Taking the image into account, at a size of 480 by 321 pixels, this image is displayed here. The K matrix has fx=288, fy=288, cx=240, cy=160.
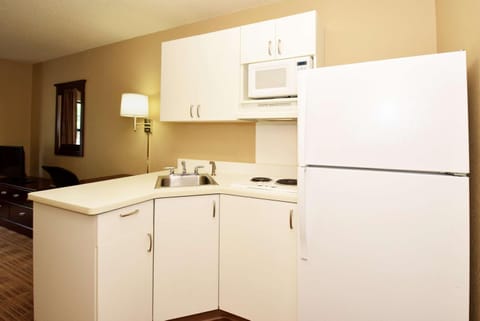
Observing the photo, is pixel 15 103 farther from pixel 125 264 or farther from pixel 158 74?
pixel 125 264

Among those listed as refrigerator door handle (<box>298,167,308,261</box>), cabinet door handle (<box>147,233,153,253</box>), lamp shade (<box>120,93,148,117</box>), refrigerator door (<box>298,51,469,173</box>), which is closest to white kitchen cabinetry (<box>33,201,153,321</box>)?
cabinet door handle (<box>147,233,153,253</box>)

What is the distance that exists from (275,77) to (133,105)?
5.36 ft

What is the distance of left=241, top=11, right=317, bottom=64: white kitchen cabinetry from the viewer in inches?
75.2

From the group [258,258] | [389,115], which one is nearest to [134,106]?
[258,258]

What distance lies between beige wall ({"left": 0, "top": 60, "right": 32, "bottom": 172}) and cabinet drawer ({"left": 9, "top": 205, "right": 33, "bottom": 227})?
1.04 meters

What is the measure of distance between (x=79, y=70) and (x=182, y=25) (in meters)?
1.89

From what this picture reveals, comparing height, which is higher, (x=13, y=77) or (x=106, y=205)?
(x=13, y=77)

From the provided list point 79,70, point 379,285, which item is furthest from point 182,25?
point 379,285

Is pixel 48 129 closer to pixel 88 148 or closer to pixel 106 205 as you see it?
pixel 88 148

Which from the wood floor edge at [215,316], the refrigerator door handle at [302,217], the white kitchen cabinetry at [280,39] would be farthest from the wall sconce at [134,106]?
the refrigerator door handle at [302,217]

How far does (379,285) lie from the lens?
1316 millimetres

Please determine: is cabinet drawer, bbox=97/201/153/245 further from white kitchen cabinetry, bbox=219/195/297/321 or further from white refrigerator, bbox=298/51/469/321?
white refrigerator, bbox=298/51/469/321

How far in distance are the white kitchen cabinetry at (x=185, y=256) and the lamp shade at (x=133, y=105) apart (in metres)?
1.52

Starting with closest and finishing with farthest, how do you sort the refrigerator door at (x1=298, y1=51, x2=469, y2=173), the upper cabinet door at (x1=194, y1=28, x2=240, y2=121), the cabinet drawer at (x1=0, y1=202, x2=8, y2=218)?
the refrigerator door at (x1=298, y1=51, x2=469, y2=173) → the upper cabinet door at (x1=194, y1=28, x2=240, y2=121) → the cabinet drawer at (x1=0, y1=202, x2=8, y2=218)
